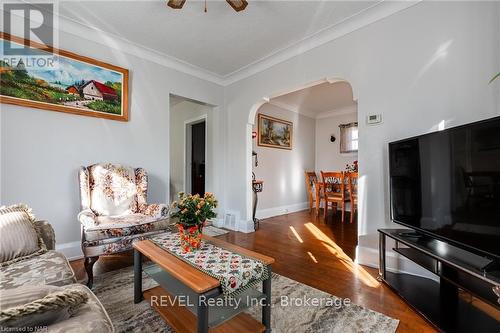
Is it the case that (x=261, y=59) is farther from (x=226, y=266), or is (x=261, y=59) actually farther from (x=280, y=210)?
(x=280, y=210)

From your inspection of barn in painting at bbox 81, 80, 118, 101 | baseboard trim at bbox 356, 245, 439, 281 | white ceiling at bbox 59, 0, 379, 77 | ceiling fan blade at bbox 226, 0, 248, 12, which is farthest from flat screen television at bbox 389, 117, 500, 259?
barn in painting at bbox 81, 80, 118, 101

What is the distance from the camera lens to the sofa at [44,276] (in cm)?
65

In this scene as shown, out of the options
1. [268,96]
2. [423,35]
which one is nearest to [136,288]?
[268,96]

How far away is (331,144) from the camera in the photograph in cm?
598

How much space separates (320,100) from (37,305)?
207 inches

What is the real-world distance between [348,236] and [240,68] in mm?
3116

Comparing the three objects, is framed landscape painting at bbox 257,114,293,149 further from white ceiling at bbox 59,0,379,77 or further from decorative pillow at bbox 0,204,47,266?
decorative pillow at bbox 0,204,47,266

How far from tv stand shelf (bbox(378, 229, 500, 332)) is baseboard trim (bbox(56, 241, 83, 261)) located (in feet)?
10.5

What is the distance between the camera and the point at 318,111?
19.6 ft

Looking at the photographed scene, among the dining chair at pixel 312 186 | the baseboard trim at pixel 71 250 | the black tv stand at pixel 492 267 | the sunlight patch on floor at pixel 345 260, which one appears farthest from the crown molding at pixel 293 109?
the black tv stand at pixel 492 267

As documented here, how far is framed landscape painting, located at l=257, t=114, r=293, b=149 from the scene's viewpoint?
487 cm

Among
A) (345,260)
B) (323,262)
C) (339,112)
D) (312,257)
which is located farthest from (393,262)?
(339,112)

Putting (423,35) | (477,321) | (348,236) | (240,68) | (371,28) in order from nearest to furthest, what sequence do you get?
(477,321) < (423,35) < (371,28) < (348,236) < (240,68)

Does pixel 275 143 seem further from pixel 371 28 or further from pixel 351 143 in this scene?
pixel 371 28
